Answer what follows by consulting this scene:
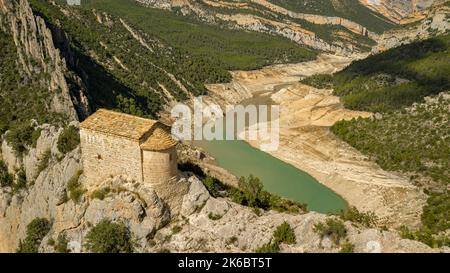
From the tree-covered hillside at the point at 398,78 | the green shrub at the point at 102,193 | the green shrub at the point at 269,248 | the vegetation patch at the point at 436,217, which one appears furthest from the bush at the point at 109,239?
the tree-covered hillside at the point at 398,78

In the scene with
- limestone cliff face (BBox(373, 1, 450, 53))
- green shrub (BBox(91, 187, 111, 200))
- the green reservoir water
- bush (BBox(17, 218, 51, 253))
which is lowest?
the green reservoir water

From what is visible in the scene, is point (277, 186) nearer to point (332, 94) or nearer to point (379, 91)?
point (379, 91)

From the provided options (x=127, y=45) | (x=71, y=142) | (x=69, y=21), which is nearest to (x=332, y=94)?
(x=127, y=45)

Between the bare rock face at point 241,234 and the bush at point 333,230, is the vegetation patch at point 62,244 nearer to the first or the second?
the bare rock face at point 241,234

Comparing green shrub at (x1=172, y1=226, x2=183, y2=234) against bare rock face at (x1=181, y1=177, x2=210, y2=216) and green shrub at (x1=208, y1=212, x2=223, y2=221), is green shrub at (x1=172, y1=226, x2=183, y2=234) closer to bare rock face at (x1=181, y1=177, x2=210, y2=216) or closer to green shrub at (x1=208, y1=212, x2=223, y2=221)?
bare rock face at (x1=181, y1=177, x2=210, y2=216)

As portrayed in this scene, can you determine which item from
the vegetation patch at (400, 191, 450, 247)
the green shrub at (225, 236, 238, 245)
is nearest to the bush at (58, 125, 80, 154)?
the green shrub at (225, 236, 238, 245)

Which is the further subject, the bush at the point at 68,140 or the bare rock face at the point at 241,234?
the bush at the point at 68,140

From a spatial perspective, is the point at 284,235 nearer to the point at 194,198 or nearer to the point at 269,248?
the point at 269,248
